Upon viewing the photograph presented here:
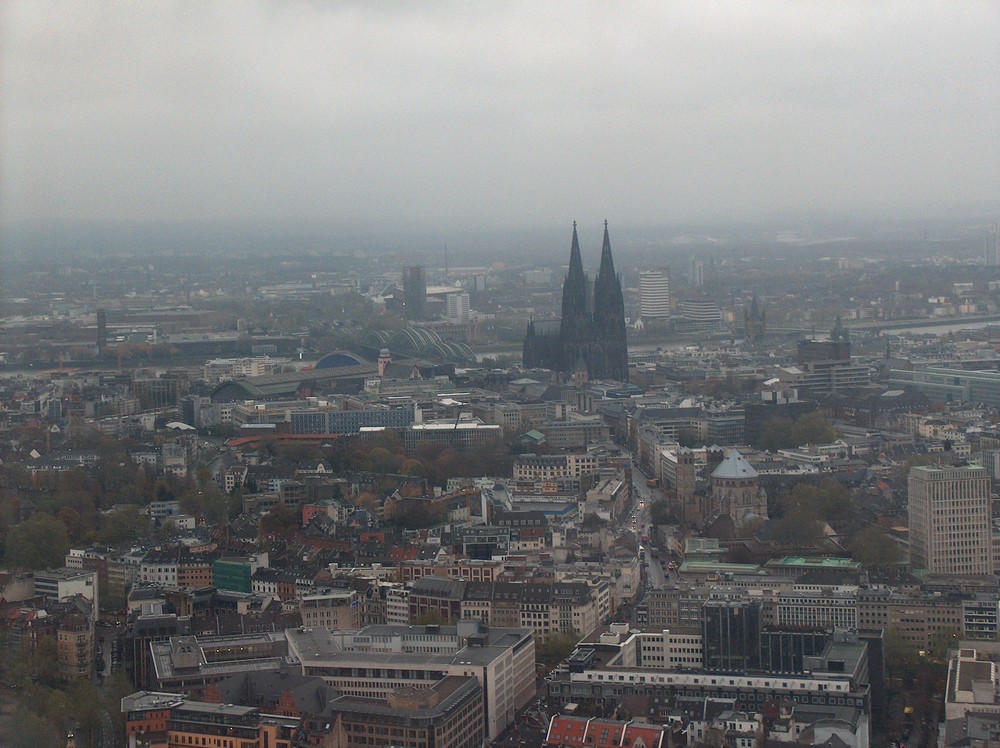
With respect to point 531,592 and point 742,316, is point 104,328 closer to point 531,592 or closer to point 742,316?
point 742,316

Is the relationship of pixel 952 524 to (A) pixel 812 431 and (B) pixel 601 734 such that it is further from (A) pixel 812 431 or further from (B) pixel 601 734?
(A) pixel 812 431

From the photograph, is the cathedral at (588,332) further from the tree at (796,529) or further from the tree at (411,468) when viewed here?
the tree at (796,529)

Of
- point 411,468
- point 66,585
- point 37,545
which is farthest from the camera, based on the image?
point 411,468

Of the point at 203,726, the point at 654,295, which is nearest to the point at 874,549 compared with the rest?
the point at 203,726

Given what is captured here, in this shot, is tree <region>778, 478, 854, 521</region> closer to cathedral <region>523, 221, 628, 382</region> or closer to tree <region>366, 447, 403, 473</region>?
tree <region>366, 447, 403, 473</region>

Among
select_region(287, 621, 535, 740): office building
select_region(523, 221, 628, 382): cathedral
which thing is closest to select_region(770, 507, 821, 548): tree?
select_region(287, 621, 535, 740): office building

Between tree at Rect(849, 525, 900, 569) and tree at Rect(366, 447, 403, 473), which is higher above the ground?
tree at Rect(849, 525, 900, 569)
